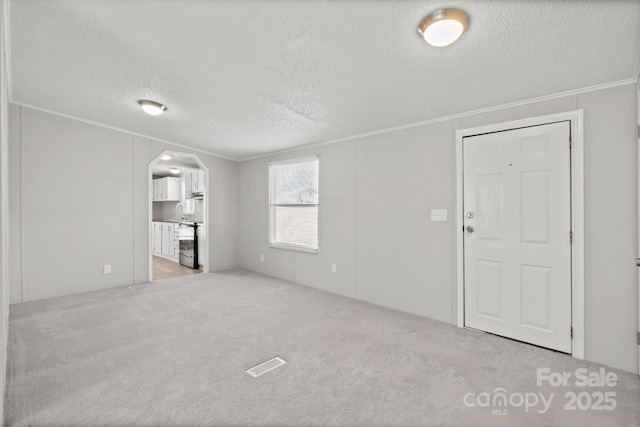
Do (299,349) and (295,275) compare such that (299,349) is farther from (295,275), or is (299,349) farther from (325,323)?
(295,275)

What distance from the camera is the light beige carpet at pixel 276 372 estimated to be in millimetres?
1763

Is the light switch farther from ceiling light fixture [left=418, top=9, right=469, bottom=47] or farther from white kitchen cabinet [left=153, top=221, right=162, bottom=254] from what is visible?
white kitchen cabinet [left=153, top=221, right=162, bottom=254]

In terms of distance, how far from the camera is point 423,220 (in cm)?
341

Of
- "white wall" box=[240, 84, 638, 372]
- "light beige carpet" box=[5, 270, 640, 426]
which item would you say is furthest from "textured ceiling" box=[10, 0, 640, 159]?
"light beige carpet" box=[5, 270, 640, 426]

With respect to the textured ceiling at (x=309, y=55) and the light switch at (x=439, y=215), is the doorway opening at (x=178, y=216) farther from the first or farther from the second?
the light switch at (x=439, y=215)

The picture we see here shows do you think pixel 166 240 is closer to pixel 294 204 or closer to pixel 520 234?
pixel 294 204

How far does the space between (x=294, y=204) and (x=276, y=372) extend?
310cm

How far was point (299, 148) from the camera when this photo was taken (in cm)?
485

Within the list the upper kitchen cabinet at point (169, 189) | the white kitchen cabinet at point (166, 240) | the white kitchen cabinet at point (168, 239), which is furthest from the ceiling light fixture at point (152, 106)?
the upper kitchen cabinet at point (169, 189)

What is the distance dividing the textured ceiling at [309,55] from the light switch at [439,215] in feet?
3.41

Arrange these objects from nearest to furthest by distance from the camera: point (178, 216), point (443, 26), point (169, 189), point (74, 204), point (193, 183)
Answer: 1. point (443, 26)
2. point (74, 204)
3. point (193, 183)
4. point (169, 189)
5. point (178, 216)

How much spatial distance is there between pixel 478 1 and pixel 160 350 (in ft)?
10.8

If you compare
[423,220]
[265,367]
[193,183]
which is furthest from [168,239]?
[423,220]

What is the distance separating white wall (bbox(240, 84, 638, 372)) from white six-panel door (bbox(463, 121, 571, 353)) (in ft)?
0.51
